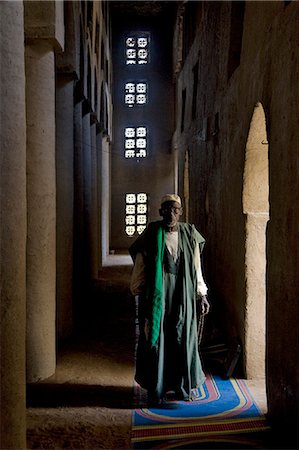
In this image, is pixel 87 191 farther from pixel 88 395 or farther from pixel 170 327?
pixel 170 327

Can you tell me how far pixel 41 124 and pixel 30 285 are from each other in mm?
2022

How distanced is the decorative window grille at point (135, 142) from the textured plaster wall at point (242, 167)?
11.0 metres

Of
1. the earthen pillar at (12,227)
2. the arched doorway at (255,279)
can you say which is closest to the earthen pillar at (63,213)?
the arched doorway at (255,279)

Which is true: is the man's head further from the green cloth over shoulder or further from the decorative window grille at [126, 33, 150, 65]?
the decorative window grille at [126, 33, 150, 65]

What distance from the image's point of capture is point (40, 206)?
608 cm

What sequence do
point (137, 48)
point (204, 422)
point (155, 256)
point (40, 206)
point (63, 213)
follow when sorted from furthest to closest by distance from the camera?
point (137, 48) → point (63, 213) → point (40, 206) → point (155, 256) → point (204, 422)

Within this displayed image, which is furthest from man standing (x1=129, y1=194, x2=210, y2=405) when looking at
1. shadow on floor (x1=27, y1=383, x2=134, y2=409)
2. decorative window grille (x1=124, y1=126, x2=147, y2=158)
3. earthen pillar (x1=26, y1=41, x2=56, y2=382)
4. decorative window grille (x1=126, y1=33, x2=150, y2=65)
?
decorative window grille (x1=126, y1=33, x2=150, y2=65)

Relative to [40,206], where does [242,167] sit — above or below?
above

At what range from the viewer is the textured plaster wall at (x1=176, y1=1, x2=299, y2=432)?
4.31m

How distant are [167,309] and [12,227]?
9.10 feet

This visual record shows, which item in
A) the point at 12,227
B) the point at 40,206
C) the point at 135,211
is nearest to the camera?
the point at 12,227

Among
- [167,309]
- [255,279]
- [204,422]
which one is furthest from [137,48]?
[204,422]

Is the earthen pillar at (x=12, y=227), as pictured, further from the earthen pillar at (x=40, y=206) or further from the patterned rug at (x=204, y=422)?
the earthen pillar at (x=40, y=206)

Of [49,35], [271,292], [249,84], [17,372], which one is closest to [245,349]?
[271,292]
